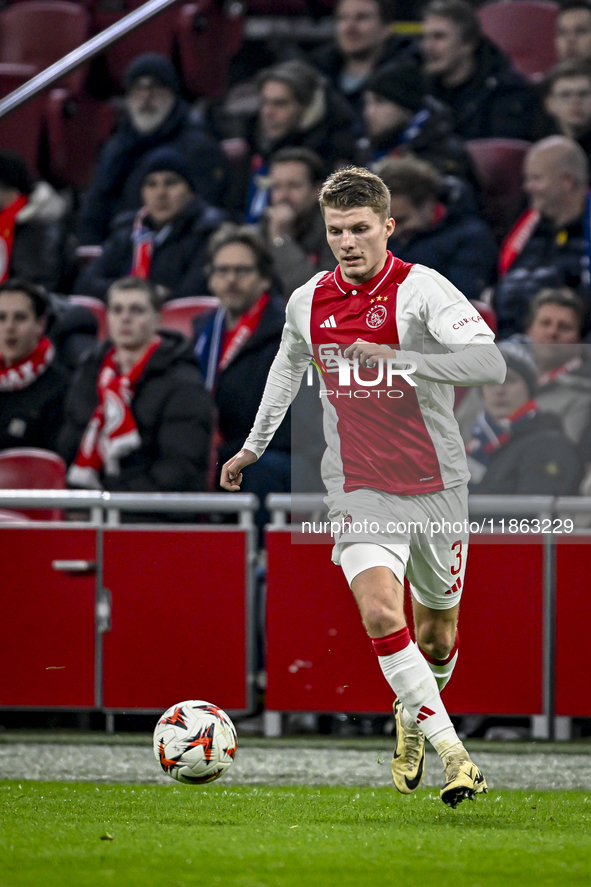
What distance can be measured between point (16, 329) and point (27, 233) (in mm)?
1305

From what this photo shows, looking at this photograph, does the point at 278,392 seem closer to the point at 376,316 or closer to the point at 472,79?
the point at 376,316

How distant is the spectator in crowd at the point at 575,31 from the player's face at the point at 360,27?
1.18m

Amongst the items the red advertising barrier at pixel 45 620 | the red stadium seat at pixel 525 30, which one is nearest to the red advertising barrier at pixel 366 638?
the red advertising barrier at pixel 45 620

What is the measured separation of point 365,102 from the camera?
8.29 meters

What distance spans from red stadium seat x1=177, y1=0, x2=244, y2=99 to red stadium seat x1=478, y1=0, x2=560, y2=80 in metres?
1.87

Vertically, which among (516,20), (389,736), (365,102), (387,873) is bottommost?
(389,736)

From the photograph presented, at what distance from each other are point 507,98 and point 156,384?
325cm

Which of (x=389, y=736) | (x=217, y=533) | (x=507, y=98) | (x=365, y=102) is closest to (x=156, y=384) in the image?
(x=217, y=533)

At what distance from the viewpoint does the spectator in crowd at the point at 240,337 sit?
6.89 m

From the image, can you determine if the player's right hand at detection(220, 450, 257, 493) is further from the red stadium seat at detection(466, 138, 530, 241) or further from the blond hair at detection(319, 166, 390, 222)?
the red stadium seat at detection(466, 138, 530, 241)

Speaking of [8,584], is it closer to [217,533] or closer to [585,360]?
[217,533]

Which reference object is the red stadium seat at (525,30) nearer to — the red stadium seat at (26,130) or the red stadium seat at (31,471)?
the red stadium seat at (26,130)

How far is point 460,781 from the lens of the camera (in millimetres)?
3666

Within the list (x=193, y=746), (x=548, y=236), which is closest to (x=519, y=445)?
(x=548, y=236)
